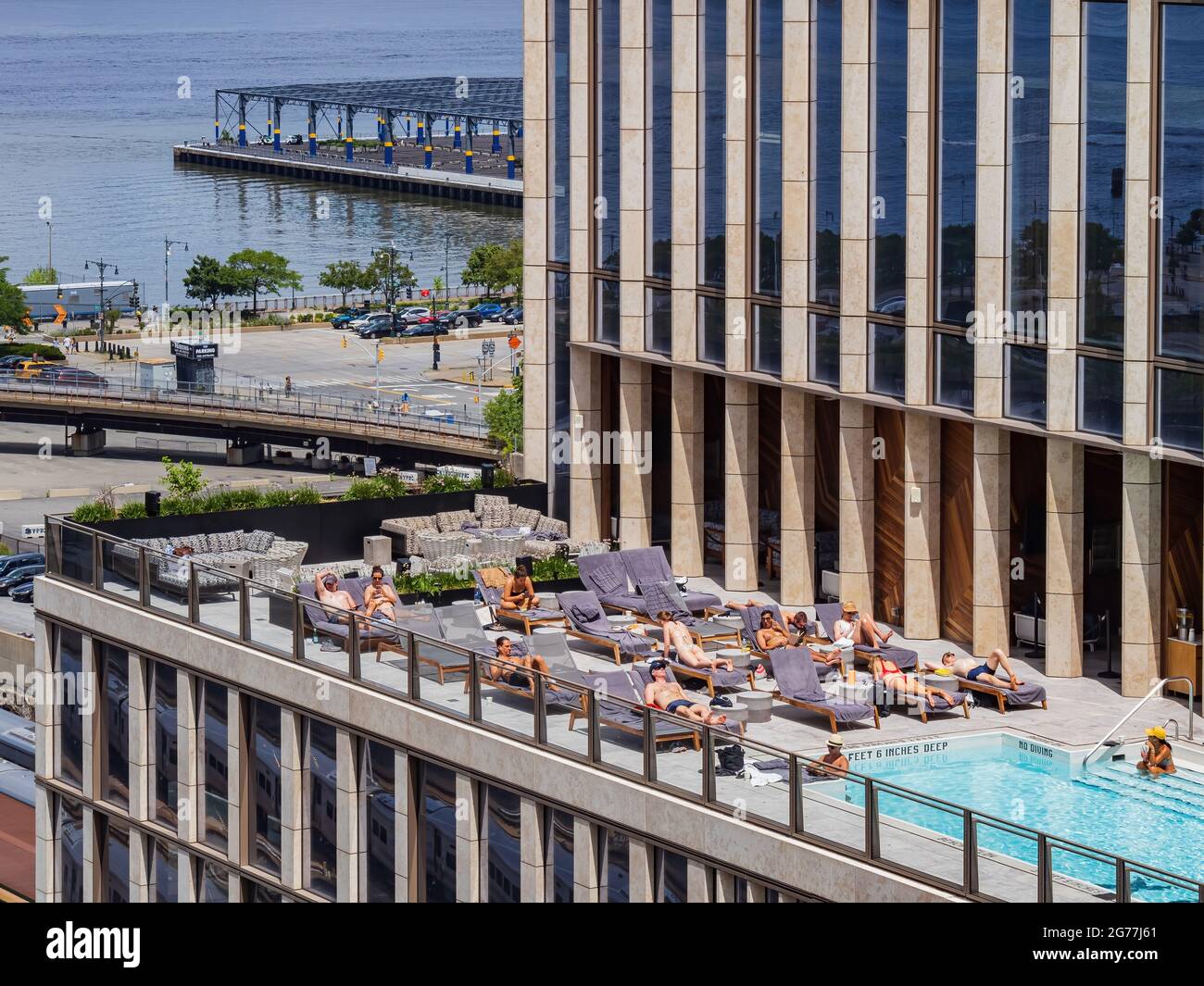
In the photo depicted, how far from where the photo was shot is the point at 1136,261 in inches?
1104

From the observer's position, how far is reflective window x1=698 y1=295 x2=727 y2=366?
35125 millimetres

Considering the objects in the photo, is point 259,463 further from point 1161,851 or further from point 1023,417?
point 1161,851

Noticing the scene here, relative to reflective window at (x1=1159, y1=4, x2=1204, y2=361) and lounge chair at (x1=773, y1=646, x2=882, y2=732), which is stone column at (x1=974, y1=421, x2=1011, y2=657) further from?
lounge chair at (x1=773, y1=646, x2=882, y2=732)

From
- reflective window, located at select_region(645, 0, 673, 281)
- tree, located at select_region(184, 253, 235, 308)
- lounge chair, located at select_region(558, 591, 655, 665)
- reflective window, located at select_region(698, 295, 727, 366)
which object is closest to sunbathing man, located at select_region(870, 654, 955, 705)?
lounge chair, located at select_region(558, 591, 655, 665)

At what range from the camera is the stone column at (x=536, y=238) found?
38781 millimetres

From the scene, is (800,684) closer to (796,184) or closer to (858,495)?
(858,495)

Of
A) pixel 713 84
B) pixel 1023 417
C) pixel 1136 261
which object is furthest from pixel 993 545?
pixel 713 84

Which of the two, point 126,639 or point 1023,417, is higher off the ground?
point 1023,417

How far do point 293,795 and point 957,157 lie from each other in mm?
12187

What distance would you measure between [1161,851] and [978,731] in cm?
437

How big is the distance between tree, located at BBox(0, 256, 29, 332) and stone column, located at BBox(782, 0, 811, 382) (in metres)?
119

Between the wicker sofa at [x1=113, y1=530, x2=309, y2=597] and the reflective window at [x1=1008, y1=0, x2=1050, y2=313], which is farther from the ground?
the reflective window at [x1=1008, y1=0, x2=1050, y2=313]

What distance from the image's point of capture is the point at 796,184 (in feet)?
109

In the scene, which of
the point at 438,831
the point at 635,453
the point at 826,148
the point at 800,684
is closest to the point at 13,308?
the point at 635,453
